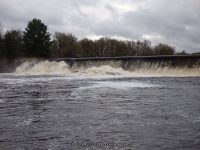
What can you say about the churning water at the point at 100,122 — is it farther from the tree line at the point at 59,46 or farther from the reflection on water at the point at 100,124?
the tree line at the point at 59,46

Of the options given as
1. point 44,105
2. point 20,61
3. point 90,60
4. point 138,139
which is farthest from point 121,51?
point 138,139

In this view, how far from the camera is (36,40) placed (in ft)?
237

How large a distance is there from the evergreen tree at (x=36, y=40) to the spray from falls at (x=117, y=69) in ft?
45.3

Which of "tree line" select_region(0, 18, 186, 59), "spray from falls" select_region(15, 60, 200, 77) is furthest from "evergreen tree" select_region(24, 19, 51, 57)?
"spray from falls" select_region(15, 60, 200, 77)

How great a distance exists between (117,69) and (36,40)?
31.4m

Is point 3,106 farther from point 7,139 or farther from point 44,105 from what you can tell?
point 7,139

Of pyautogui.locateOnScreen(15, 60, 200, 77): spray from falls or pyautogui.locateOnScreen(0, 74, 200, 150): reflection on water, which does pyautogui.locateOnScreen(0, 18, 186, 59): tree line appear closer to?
pyautogui.locateOnScreen(15, 60, 200, 77): spray from falls

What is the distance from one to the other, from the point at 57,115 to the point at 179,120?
4376 mm

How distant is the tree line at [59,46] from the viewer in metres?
69.5

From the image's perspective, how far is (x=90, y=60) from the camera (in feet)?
163

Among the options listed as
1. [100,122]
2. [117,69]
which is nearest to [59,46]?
[117,69]

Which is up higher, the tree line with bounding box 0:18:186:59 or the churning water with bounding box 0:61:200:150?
the tree line with bounding box 0:18:186:59

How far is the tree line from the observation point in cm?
6953

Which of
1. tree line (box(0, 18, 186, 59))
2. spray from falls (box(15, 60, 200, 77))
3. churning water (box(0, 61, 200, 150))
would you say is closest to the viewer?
churning water (box(0, 61, 200, 150))
